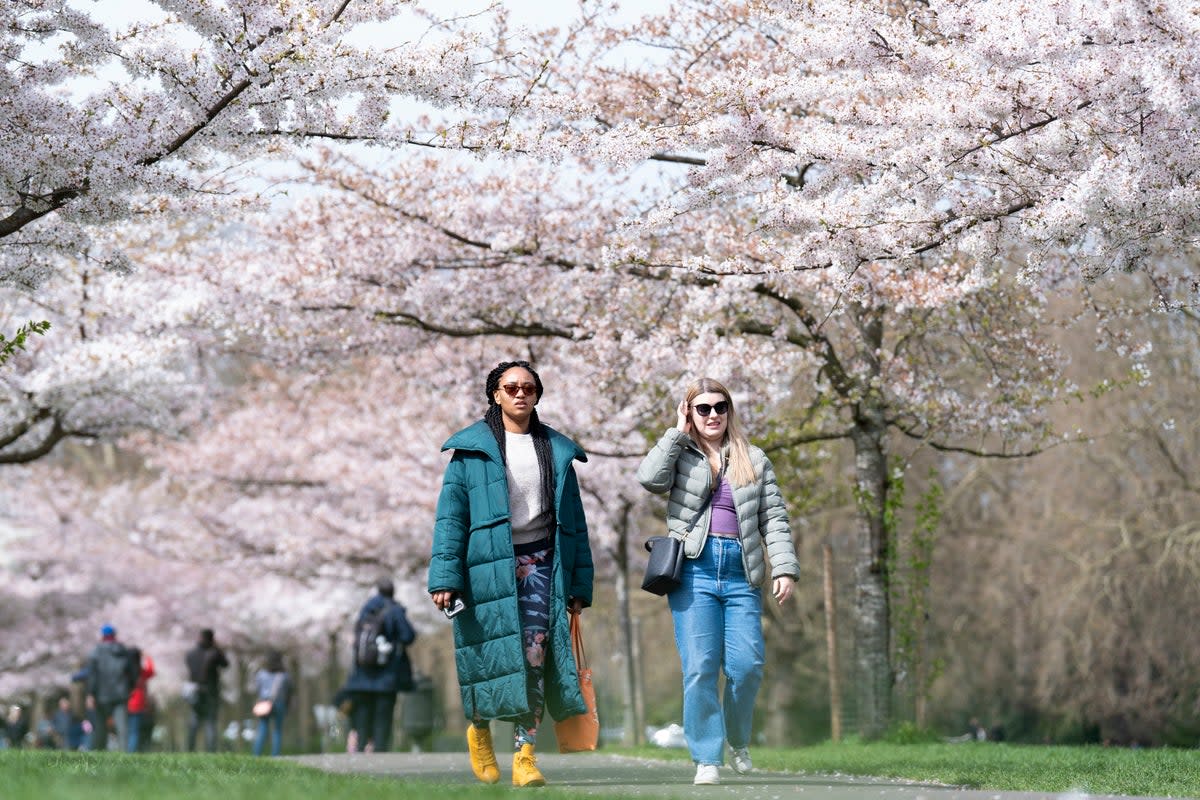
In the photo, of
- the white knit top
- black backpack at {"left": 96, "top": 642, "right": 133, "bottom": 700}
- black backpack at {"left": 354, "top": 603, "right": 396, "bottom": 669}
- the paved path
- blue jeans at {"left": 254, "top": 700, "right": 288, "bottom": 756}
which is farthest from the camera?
black backpack at {"left": 96, "top": 642, "right": 133, "bottom": 700}

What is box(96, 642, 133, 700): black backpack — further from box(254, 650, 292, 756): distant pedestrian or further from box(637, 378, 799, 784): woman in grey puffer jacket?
box(637, 378, 799, 784): woman in grey puffer jacket

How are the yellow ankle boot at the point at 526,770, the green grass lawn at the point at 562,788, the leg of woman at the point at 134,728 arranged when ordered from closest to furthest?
the green grass lawn at the point at 562,788 < the yellow ankle boot at the point at 526,770 < the leg of woman at the point at 134,728

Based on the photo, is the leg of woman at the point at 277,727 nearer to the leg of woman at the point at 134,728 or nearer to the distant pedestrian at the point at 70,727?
the leg of woman at the point at 134,728

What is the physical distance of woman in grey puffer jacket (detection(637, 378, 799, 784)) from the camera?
8.64 meters

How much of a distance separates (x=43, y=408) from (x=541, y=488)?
38.9ft

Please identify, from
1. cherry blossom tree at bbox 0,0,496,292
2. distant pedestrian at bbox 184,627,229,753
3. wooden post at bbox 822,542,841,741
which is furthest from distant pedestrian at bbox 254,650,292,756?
cherry blossom tree at bbox 0,0,496,292

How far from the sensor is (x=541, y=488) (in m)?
8.53

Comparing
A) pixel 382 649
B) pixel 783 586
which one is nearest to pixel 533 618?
pixel 783 586

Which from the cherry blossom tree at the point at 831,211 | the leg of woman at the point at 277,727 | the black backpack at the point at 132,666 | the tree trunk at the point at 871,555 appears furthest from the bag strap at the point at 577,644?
the black backpack at the point at 132,666

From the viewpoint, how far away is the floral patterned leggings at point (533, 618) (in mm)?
8422

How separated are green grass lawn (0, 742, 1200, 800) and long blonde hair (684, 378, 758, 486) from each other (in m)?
1.78

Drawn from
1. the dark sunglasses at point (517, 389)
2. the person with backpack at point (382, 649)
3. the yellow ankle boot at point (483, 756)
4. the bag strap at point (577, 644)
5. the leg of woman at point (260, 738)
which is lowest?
the yellow ankle boot at point (483, 756)

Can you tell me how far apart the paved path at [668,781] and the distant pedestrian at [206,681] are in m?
7.01

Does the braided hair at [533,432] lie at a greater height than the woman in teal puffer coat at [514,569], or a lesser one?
greater
